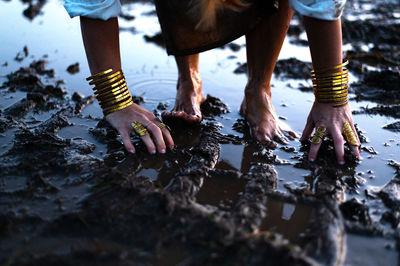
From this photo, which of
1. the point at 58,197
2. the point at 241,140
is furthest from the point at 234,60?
the point at 58,197

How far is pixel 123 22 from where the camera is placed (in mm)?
4805

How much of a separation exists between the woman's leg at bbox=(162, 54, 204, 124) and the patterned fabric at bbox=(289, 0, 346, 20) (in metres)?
0.96

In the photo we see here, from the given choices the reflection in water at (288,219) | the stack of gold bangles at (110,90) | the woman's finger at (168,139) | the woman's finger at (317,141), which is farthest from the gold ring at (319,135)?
the stack of gold bangles at (110,90)

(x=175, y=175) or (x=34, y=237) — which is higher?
(x=175, y=175)

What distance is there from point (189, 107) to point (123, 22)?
8.83 feet

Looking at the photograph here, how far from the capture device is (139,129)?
6.68ft

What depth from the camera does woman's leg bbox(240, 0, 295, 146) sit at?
7.84ft

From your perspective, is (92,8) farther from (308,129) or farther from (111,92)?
(308,129)

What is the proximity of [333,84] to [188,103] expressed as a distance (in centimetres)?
101

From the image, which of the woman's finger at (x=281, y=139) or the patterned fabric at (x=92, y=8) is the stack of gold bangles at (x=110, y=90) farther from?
the woman's finger at (x=281, y=139)

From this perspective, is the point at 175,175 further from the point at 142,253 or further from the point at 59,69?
the point at 59,69

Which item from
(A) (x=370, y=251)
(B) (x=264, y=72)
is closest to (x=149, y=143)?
(B) (x=264, y=72)

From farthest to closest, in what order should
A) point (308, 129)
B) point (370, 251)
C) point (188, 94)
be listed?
point (188, 94)
point (308, 129)
point (370, 251)

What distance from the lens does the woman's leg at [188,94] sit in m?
2.45
